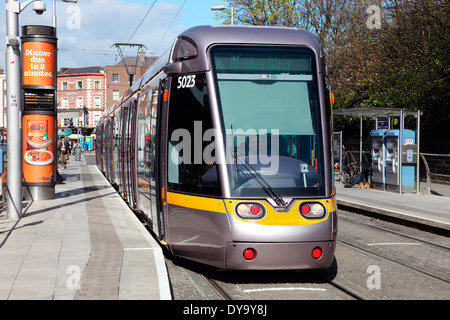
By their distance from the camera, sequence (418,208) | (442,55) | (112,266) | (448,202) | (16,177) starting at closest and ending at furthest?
(112,266), (16,177), (418,208), (448,202), (442,55)

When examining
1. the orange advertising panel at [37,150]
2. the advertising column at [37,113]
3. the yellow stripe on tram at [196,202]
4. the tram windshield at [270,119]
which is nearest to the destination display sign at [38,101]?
the advertising column at [37,113]

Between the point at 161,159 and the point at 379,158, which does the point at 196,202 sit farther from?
the point at 379,158

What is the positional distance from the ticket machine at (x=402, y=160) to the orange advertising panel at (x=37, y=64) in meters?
10.4

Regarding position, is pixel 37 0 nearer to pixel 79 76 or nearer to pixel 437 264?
pixel 437 264

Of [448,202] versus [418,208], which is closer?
[418,208]

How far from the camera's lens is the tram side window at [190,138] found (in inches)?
276

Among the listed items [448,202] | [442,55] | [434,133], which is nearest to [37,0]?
[448,202]

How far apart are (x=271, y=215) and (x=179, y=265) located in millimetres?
2017

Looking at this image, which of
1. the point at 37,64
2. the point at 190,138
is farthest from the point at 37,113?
the point at 190,138

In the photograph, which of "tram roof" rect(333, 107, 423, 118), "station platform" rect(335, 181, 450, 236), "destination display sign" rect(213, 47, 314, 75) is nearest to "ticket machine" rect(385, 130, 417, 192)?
"station platform" rect(335, 181, 450, 236)

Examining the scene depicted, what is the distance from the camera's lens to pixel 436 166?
19.5 m

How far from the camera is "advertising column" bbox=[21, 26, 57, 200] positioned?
1584cm

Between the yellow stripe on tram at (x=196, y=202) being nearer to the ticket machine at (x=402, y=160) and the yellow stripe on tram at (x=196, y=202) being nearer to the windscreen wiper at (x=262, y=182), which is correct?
the windscreen wiper at (x=262, y=182)

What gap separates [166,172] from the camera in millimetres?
7715
